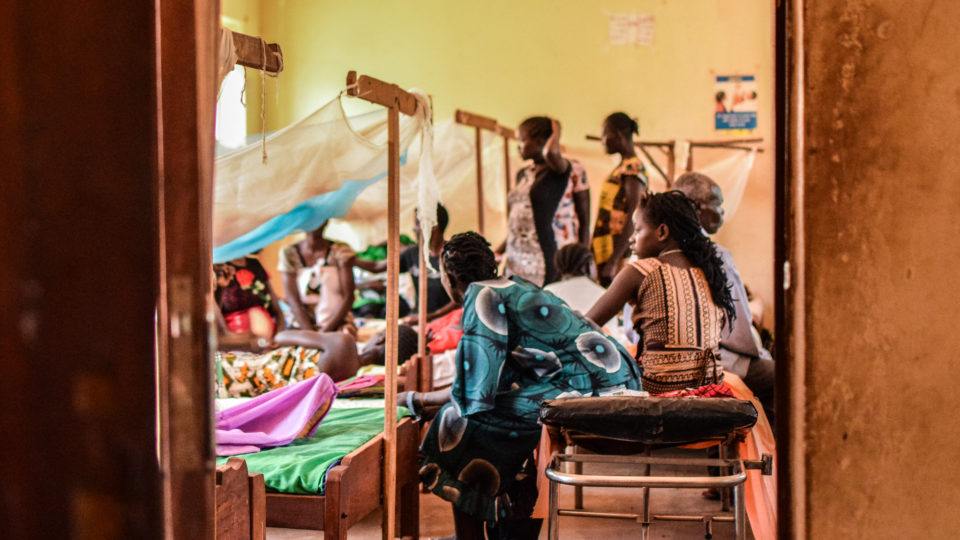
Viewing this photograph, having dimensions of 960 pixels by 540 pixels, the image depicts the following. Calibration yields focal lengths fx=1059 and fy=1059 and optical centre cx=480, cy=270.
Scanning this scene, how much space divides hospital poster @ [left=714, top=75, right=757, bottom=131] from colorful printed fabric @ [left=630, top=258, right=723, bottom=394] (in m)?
4.16

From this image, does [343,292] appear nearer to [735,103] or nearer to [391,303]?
[391,303]

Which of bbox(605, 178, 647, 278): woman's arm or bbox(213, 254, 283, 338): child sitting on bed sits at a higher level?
bbox(605, 178, 647, 278): woman's arm

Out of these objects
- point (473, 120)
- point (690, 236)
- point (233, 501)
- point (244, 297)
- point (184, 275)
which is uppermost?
point (473, 120)

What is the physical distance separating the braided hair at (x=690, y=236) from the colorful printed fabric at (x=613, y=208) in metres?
2.05

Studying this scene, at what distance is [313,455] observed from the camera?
342 centimetres

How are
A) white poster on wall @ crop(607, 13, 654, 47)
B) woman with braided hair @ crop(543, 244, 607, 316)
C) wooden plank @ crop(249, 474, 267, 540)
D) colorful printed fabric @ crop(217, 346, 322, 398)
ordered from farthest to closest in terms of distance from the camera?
1. white poster on wall @ crop(607, 13, 654, 47)
2. woman with braided hair @ crop(543, 244, 607, 316)
3. colorful printed fabric @ crop(217, 346, 322, 398)
4. wooden plank @ crop(249, 474, 267, 540)

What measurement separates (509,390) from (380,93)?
1086mm

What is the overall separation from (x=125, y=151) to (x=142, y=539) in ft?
1.59

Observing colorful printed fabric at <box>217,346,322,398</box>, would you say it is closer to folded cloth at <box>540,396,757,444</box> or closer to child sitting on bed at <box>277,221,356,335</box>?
child sitting on bed at <box>277,221,356,335</box>

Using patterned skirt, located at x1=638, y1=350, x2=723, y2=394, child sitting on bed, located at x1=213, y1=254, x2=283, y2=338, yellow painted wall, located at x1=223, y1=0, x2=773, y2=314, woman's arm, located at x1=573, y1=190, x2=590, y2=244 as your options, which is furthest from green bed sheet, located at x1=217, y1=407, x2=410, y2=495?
yellow painted wall, located at x1=223, y1=0, x2=773, y2=314

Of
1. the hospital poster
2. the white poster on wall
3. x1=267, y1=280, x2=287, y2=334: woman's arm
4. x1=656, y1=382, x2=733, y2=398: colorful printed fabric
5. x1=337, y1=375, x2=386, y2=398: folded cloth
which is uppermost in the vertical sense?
the white poster on wall

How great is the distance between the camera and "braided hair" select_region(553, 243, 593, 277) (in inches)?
210

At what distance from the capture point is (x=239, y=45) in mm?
2871

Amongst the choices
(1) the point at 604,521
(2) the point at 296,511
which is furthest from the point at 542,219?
(2) the point at 296,511
